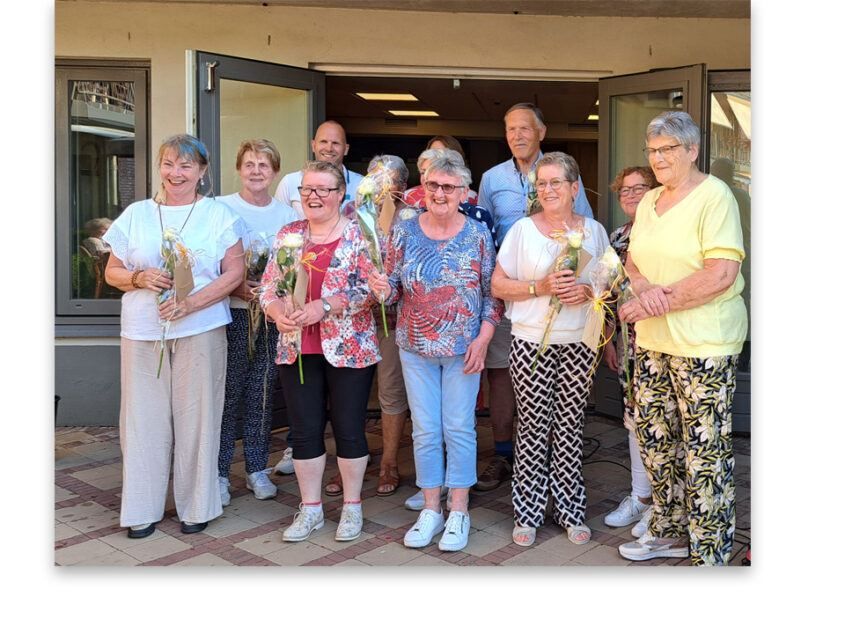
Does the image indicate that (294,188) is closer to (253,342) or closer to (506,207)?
(253,342)

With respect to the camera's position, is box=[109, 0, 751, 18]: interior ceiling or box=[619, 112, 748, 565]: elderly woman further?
box=[109, 0, 751, 18]: interior ceiling

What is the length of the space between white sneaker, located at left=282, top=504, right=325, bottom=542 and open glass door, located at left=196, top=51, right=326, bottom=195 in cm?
246

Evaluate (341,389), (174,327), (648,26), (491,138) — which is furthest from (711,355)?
(491,138)

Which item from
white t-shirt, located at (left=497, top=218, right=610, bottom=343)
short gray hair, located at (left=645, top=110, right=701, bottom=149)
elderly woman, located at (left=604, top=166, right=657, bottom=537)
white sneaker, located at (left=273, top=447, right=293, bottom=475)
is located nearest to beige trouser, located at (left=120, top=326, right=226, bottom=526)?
white sneaker, located at (left=273, top=447, right=293, bottom=475)

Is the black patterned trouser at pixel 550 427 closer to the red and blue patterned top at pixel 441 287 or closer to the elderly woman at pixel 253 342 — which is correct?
the red and blue patterned top at pixel 441 287

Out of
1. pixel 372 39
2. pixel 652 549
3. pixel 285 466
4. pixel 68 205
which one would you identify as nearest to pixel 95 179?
pixel 68 205

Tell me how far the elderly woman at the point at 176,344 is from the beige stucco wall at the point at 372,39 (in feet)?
7.62

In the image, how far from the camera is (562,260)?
3.61m

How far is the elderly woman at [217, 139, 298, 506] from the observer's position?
4.41 meters

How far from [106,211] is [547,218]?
3.77 metres

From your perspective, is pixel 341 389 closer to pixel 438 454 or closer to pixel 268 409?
pixel 438 454

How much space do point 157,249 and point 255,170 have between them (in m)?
→ 0.77

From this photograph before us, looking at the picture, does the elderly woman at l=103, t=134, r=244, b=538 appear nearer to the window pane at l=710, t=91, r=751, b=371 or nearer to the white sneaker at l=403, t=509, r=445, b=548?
the white sneaker at l=403, t=509, r=445, b=548

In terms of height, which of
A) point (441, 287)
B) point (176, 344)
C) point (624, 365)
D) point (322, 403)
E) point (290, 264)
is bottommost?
point (322, 403)
